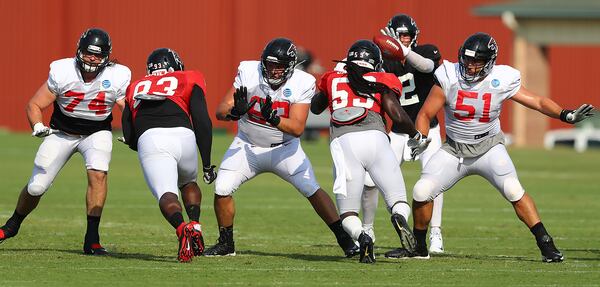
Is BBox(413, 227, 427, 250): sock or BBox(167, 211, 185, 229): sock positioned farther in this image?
BBox(413, 227, 427, 250): sock

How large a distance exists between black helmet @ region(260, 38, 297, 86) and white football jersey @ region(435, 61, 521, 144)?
43.6 inches

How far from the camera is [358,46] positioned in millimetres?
9477

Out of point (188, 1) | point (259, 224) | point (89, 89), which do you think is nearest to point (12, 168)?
point (259, 224)

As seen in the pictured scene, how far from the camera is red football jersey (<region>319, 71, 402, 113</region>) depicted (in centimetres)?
932

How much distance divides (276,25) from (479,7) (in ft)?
16.8

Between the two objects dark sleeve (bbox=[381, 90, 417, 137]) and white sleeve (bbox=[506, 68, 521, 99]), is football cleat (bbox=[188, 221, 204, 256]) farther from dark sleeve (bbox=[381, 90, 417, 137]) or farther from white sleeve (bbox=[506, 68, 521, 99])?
white sleeve (bbox=[506, 68, 521, 99])

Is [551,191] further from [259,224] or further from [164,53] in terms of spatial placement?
[164,53]

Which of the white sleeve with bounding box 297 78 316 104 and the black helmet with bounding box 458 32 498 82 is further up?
the black helmet with bounding box 458 32 498 82

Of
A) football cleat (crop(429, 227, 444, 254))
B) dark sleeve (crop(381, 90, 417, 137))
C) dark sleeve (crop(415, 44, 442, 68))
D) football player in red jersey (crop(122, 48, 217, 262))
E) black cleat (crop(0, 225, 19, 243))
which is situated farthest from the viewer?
dark sleeve (crop(415, 44, 442, 68))

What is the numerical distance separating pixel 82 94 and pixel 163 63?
0.79 meters

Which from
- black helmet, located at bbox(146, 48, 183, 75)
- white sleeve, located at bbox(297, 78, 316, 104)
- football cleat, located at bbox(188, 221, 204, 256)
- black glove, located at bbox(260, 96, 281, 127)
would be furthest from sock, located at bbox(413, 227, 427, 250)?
black helmet, located at bbox(146, 48, 183, 75)

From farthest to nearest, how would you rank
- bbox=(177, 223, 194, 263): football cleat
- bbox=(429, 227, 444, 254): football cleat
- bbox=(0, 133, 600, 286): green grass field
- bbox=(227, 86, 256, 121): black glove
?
bbox=(429, 227, 444, 254): football cleat < bbox=(227, 86, 256, 121): black glove < bbox=(177, 223, 194, 263): football cleat < bbox=(0, 133, 600, 286): green grass field

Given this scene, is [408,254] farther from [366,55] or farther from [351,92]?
[366,55]

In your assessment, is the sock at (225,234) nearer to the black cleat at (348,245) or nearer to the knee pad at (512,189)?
the black cleat at (348,245)
